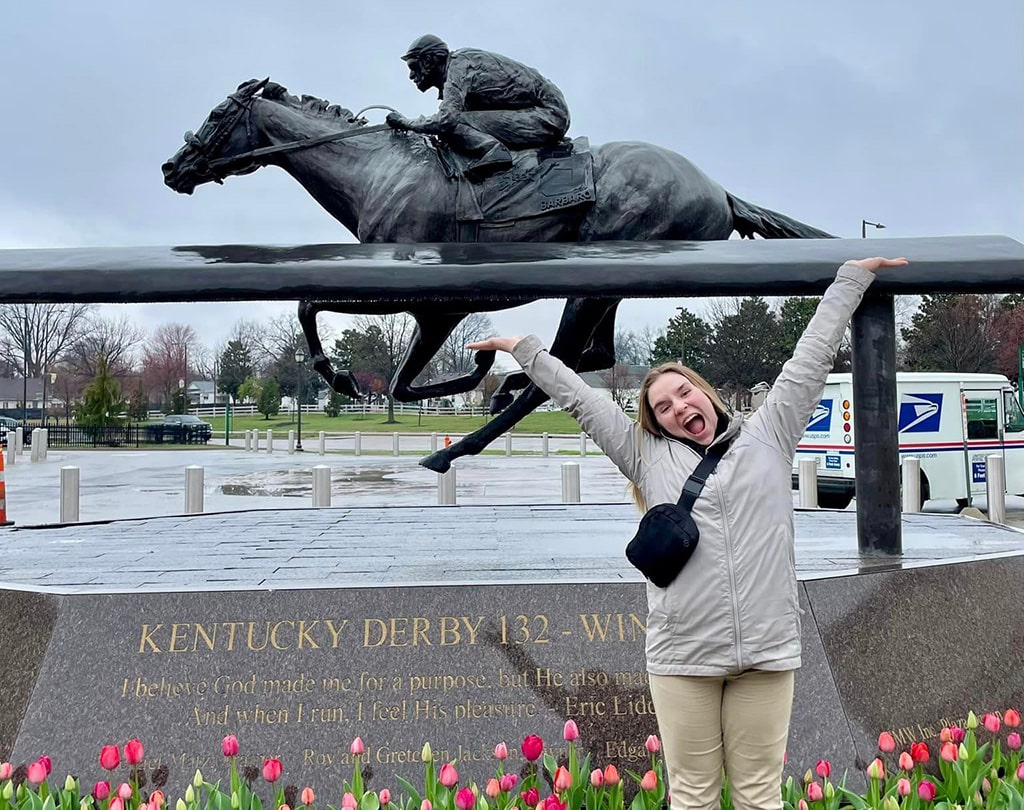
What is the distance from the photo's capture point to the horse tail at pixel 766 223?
5094mm

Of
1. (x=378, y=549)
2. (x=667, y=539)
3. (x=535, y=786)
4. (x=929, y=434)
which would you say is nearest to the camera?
(x=667, y=539)

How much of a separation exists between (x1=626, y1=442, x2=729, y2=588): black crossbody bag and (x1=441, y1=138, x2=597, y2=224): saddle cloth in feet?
9.28

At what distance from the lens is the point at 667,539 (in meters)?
2.18

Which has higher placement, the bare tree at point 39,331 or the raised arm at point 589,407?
the bare tree at point 39,331

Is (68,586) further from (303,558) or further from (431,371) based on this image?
(431,371)

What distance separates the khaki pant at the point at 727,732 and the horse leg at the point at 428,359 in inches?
122

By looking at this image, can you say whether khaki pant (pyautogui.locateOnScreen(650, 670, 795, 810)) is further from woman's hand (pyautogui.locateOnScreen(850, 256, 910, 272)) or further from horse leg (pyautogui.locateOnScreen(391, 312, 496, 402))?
horse leg (pyautogui.locateOnScreen(391, 312, 496, 402))

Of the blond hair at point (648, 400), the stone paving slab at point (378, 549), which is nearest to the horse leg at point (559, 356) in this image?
the stone paving slab at point (378, 549)

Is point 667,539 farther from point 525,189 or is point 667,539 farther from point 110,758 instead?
point 525,189

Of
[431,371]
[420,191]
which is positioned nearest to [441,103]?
[420,191]

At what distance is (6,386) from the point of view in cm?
6481

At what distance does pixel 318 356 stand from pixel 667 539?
3.48 m

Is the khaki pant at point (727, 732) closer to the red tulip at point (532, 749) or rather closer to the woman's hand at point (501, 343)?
the red tulip at point (532, 749)

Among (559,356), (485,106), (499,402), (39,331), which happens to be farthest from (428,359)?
(39,331)
